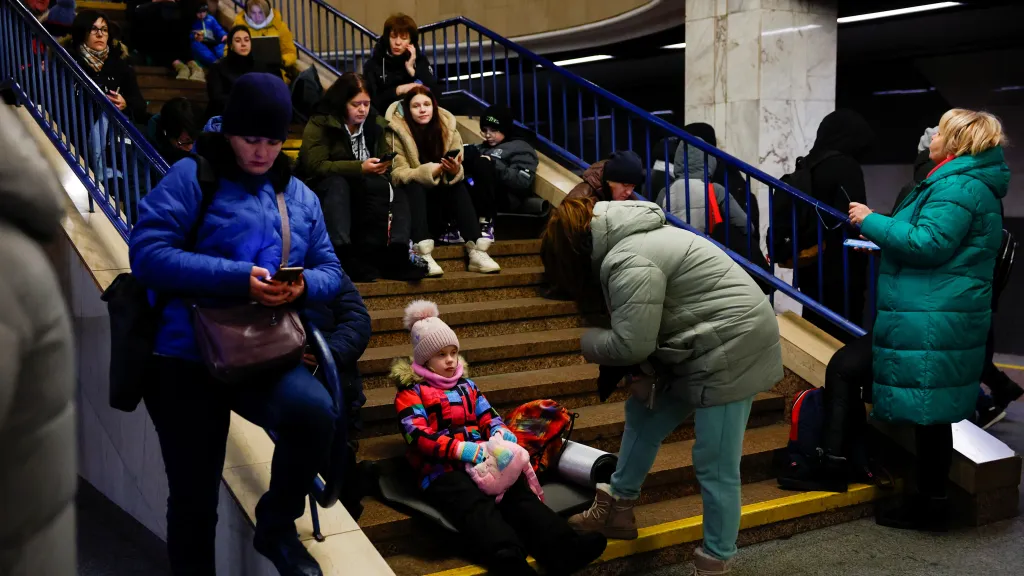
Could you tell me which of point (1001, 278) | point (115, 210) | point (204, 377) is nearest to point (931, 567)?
point (1001, 278)

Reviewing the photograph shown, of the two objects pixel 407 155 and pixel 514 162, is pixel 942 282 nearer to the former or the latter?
pixel 407 155

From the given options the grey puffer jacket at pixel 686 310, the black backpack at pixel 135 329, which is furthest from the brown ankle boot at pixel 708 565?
the black backpack at pixel 135 329

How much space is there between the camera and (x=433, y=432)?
164 inches

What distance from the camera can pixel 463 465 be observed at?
13.6 feet

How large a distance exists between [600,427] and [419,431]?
4.13ft

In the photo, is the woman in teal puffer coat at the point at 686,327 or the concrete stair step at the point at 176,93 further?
the concrete stair step at the point at 176,93

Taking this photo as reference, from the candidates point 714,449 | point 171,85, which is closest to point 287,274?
point 714,449

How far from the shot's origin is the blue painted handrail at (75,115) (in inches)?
205

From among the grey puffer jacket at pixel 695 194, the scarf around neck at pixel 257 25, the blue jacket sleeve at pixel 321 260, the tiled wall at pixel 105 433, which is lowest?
the tiled wall at pixel 105 433

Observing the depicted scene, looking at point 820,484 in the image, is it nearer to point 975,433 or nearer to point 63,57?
point 975,433

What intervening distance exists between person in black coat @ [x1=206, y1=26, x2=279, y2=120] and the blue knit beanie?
16.0 ft

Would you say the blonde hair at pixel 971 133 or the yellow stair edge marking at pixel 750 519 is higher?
the blonde hair at pixel 971 133

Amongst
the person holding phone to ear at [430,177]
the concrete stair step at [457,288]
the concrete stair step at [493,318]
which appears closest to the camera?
the concrete stair step at [493,318]

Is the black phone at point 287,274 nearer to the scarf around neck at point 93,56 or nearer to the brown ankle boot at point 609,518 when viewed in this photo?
the brown ankle boot at point 609,518
